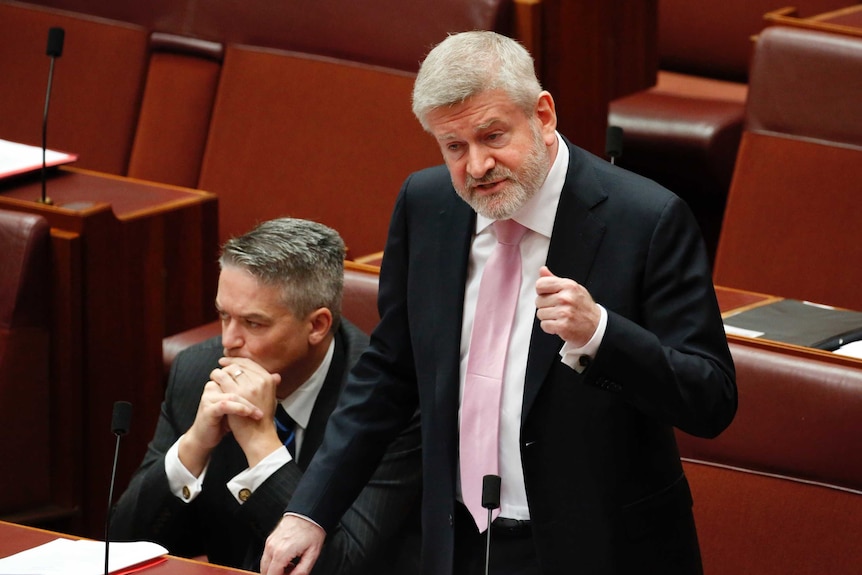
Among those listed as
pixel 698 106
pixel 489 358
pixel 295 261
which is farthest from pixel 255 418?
pixel 698 106

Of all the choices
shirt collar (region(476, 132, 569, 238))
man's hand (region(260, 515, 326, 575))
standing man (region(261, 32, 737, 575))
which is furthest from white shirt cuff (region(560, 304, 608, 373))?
man's hand (region(260, 515, 326, 575))

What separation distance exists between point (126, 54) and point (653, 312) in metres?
1.16

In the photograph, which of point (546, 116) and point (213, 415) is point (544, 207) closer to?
point (546, 116)

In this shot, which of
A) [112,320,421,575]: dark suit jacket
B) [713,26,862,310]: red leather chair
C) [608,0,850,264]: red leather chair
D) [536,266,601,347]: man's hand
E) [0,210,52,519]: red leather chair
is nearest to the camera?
[536,266,601,347]: man's hand

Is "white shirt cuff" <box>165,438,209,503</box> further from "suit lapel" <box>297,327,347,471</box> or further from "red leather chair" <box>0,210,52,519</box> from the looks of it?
"red leather chair" <box>0,210,52,519</box>

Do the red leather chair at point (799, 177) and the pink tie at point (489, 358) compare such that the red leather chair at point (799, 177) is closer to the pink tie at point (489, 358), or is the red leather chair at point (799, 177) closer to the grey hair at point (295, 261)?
the grey hair at point (295, 261)

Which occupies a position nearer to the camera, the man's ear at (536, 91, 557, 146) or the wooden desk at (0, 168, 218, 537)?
the man's ear at (536, 91, 557, 146)

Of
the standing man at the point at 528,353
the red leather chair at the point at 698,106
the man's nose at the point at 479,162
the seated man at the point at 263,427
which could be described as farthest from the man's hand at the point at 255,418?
the red leather chair at the point at 698,106

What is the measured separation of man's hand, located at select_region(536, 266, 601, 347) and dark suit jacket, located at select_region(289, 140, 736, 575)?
0.10 ft

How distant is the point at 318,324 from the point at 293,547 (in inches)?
10.1

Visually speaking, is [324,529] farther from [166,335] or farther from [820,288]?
[820,288]

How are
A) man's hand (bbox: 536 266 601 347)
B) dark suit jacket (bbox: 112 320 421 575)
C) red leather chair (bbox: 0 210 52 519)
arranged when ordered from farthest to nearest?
red leather chair (bbox: 0 210 52 519)
dark suit jacket (bbox: 112 320 421 575)
man's hand (bbox: 536 266 601 347)

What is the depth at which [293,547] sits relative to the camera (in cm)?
96

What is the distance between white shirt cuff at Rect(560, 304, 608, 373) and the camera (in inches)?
32.5
